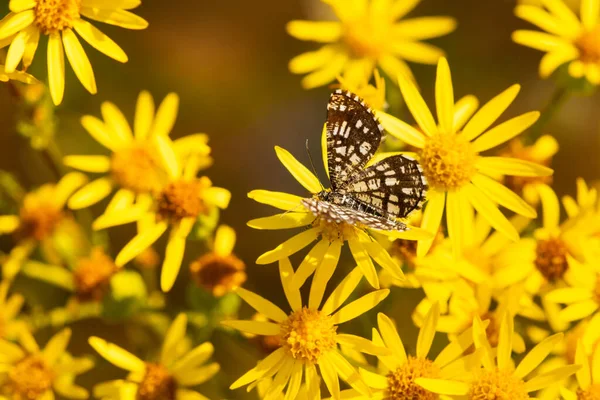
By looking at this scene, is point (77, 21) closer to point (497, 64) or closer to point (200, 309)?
point (200, 309)

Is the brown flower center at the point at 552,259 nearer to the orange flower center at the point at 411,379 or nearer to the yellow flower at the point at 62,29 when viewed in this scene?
the orange flower center at the point at 411,379

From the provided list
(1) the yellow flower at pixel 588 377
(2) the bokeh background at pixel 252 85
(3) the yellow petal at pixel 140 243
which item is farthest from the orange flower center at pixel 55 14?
(1) the yellow flower at pixel 588 377

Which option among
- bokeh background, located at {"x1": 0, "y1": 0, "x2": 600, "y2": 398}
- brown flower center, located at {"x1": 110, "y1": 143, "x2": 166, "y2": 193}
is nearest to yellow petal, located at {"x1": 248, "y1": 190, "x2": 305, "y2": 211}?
brown flower center, located at {"x1": 110, "y1": 143, "x2": 166, "y2": 193}

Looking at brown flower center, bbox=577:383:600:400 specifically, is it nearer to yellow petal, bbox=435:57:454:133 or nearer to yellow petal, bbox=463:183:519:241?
yellow petal, bbox=463:183:519:241

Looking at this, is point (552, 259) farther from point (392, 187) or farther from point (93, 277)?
point (93, 277)

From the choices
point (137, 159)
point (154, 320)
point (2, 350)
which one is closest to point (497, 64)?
point (137, 159)

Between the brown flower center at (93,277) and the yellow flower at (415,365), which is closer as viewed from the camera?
the yellow flower at (415,365)
